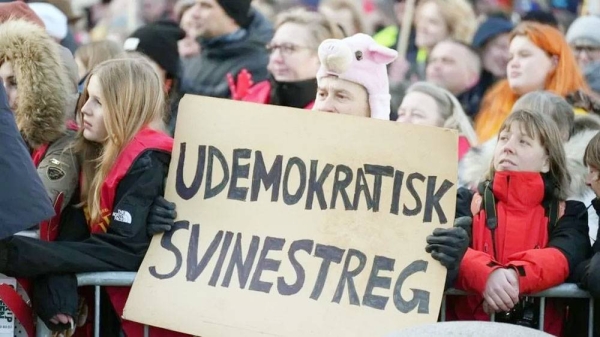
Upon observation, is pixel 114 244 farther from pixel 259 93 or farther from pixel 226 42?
pixel 226 42

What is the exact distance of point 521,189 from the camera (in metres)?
6.70

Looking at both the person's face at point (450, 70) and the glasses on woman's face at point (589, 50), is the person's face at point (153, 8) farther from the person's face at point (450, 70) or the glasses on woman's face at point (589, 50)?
the glasses on woman's face at point (589, 50)

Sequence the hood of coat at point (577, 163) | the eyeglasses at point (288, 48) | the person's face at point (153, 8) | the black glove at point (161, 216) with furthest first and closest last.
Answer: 1. the person's face at point (153, 8)
2. the eyeglasses at point (288, 48)
3. the hood of coat at point (577, 163)
4. the black glove at point (161, 216)

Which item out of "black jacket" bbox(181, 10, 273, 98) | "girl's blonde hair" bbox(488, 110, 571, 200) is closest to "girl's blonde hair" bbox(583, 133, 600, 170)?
"girl's blonde hair" bbox(488, 110, 571, 200)

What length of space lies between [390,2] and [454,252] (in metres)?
9.66

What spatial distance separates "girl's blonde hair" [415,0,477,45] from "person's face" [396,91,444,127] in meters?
2.62

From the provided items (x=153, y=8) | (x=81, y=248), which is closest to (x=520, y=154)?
(x=81, y=248)

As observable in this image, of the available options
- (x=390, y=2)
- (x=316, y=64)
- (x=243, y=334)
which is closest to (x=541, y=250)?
(x=243, y=334)

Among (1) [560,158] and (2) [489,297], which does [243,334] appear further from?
(1) [560,158]

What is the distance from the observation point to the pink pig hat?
6.88m

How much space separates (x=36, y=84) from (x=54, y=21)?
3.51 m

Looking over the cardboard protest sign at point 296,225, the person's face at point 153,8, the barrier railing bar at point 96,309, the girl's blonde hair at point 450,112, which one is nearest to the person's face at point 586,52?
the girl's blonde hair at point 450,112

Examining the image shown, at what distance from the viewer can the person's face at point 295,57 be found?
9.04 m

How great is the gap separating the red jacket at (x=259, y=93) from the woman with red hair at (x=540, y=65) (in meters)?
1.38
